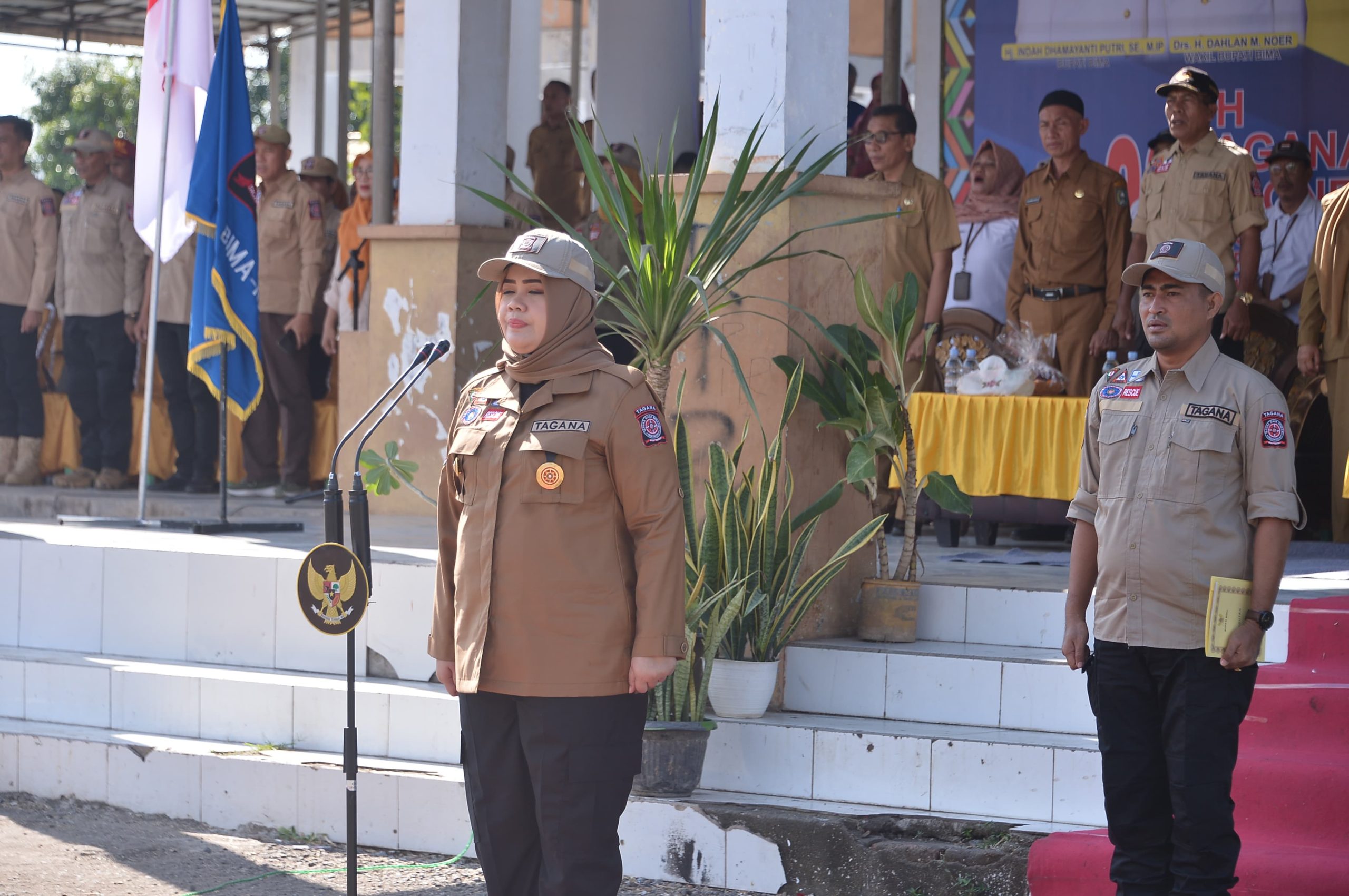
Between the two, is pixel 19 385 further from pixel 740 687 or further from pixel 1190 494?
pixel 1190 494

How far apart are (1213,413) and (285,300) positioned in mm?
6451

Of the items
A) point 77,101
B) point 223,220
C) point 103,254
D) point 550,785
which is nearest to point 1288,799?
point 550,785

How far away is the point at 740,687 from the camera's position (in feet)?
16.5

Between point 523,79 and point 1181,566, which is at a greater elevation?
point 523,79

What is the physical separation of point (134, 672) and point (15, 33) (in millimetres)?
12649

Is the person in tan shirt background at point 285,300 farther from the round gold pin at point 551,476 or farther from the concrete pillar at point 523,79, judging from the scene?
the round gold pin at point 551,476

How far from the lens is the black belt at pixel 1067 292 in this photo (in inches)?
296

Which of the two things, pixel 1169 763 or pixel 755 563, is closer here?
pixel 1169 763

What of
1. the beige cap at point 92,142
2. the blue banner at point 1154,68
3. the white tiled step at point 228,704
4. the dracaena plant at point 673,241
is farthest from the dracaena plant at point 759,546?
the beige cap at point 92,142

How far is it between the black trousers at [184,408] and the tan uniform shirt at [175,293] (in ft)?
0.22

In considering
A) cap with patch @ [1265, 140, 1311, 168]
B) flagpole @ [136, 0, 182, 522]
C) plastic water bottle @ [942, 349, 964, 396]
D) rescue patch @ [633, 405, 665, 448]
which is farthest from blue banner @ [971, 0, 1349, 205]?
rescue patch @ [633, 405, 665, 448]

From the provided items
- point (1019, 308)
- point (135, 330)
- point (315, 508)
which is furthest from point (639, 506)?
point (135, 330)

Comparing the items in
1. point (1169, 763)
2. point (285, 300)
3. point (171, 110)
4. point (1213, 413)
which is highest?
point (171, 110)

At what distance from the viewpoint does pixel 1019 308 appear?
7.71 metres
